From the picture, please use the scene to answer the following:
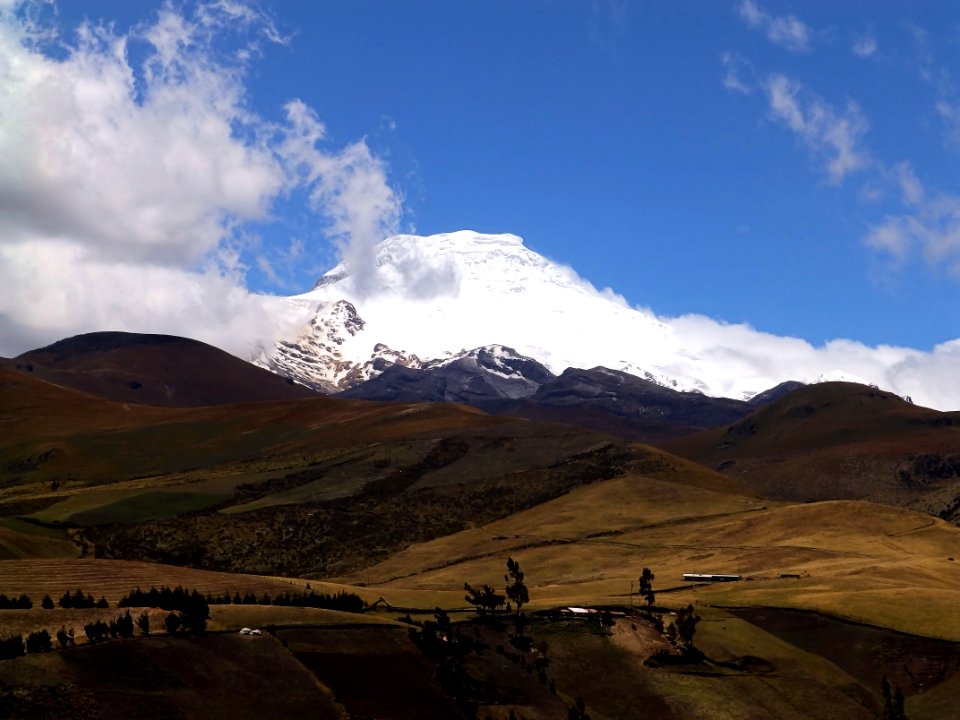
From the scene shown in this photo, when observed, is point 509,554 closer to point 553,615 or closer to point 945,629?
point 553,615

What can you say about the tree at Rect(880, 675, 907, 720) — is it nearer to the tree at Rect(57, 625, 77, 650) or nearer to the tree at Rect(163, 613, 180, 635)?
the tree at Rect(163, 613, 180, 635)

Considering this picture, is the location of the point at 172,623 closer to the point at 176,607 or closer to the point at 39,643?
the point at 176,607

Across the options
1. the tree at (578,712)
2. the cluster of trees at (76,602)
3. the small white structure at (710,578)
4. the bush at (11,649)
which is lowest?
the tree at (578,712)

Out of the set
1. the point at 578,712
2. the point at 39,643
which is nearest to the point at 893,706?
the point at 578,712

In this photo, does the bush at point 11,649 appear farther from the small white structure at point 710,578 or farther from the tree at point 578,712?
the small white structure at point 710,578

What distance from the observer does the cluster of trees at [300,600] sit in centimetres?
8675

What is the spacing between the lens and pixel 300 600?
299 feet

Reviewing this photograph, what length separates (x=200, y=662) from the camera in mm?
64438

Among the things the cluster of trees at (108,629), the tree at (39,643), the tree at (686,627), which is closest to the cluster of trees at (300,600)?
the cluster of trees at (108,629)

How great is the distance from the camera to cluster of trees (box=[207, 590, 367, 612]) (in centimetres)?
8675

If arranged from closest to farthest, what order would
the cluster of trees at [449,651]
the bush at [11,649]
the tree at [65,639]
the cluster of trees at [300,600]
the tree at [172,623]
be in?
the bush at [11,649] < the tree at [65,639] < the tree at [172,623] < the cluster of trees at [449,651] < the cluster of trees at [300,600]

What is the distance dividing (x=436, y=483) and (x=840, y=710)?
4621 inches

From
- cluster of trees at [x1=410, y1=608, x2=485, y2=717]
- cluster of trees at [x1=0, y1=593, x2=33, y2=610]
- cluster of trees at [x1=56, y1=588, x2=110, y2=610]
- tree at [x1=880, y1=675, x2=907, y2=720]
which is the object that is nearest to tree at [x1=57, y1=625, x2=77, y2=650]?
cluster of trees at [x1=56, y1=588, x2=110, y2=610]

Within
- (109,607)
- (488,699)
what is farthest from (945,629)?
(109,607)
